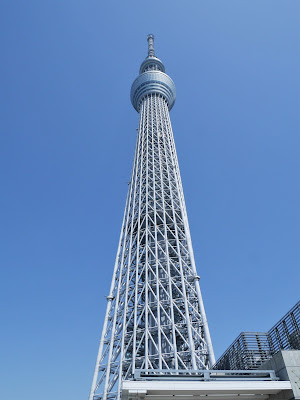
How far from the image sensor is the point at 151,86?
62.4 m

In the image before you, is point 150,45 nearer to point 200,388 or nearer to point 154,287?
point 154,287

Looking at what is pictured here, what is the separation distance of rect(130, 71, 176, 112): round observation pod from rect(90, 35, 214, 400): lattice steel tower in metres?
14.2

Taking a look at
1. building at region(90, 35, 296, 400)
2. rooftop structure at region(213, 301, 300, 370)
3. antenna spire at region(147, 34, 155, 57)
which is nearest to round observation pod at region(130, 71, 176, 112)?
antenna spire at region(147, 34, 155, 57)

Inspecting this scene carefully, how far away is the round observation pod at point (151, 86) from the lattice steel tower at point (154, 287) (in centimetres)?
1421

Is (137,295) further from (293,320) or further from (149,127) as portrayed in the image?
(149,127)

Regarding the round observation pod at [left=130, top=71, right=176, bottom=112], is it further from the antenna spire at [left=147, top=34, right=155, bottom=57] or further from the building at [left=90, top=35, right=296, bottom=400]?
the building at [left=90, top=35, right=296, bottom=400]

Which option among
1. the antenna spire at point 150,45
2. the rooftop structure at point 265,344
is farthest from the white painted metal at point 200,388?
the antenna spire at point 150,45

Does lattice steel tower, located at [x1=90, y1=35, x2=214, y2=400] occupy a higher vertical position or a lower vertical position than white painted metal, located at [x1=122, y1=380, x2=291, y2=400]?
higher

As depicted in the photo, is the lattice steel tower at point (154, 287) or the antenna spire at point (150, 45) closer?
the lattice steel tower at point (154, 287)

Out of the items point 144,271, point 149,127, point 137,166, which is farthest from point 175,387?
point 149,127

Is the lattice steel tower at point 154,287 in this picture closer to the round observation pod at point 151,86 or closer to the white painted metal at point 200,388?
the round observation pod at point 151,86

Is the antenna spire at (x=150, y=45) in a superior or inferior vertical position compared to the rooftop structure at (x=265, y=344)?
superior

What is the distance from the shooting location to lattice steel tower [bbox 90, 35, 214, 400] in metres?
30.0

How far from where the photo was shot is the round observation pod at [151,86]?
62.5m
